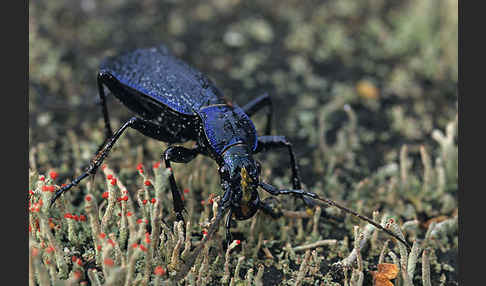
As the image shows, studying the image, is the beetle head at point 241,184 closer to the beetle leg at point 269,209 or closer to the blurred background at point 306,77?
the beetle leg at point 269,209

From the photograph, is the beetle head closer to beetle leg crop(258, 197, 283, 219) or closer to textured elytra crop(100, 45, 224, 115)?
beetle leg crop(258, 197, 283, 219)

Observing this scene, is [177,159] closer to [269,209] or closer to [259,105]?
Answer: [269,209]

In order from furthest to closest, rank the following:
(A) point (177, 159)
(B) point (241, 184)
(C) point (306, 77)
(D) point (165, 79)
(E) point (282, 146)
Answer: (C) point (306, 77)
(D) point (165, 79)
(E) point (282, 146)
(A) point (177, 159)
(B) point (241, 184)

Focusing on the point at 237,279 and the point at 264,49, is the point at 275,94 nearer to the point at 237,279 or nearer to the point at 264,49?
the point at 264,49

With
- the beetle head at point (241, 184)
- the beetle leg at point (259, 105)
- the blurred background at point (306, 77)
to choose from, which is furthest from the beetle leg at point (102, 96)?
the beetle head at point (241, 184)

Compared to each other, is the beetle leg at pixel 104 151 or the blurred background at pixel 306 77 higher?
the blurred background at pixel 306 77

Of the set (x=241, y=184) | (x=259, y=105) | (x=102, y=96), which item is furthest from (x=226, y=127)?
(x=102, y=96)

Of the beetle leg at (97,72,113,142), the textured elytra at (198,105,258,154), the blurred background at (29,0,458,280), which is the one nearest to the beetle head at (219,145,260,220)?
the textured elytra at (198,105,258,154)
